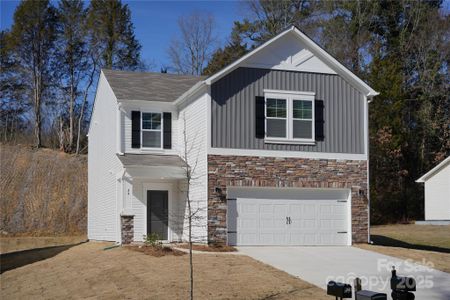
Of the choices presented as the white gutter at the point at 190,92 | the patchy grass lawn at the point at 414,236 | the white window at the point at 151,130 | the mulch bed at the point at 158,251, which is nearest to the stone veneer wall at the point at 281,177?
the mulch bed at the point at 158,251

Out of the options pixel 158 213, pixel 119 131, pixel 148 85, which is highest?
pixel 148 85

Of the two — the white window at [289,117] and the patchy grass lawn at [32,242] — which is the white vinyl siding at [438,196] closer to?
the white window at [289,117]

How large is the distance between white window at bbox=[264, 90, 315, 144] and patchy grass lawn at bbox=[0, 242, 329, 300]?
544 centimetres

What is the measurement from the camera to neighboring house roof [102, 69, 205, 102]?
26.8 meters

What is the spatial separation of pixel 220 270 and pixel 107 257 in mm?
4847

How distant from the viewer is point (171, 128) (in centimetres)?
2681

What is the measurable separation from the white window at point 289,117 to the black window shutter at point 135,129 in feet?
17.7

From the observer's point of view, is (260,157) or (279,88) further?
(279,88)

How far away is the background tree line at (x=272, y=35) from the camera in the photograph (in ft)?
154

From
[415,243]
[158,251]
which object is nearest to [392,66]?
[415,243]

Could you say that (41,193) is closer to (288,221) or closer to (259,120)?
(259,120)

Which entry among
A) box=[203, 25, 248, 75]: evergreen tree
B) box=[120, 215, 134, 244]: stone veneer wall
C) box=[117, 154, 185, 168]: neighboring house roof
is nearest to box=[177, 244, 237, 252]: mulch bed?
box=[120, 215, 134, 244]: stone veneer wall

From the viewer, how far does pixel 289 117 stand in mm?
24141

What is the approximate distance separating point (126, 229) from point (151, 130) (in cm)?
443
